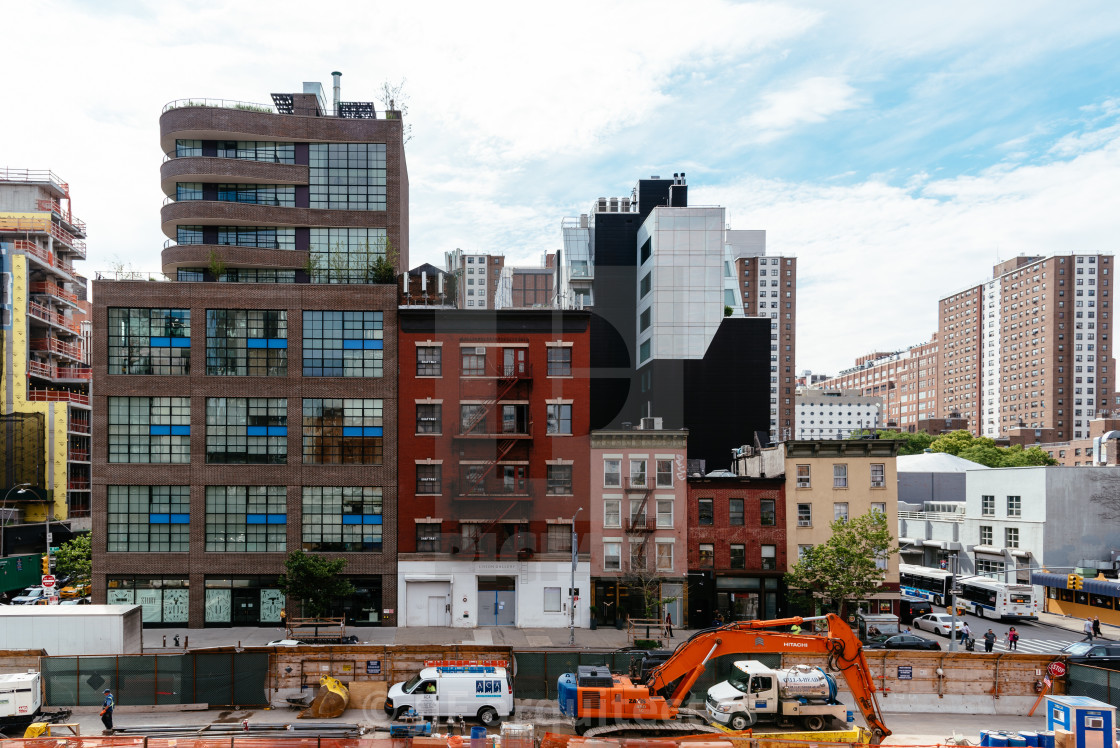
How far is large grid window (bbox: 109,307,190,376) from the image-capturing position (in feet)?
145

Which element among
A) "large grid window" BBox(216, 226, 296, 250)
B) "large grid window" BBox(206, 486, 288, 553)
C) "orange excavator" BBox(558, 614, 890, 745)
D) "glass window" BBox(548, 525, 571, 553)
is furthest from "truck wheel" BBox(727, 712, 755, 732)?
"large grid window" BBox(216, 226, 296, 250)

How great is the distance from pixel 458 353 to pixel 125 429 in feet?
67.9

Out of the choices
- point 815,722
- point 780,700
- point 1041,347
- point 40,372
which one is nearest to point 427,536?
point 780,700

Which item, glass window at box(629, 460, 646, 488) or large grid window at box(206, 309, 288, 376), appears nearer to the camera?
large grid window at box(206, 309, 288, 376)

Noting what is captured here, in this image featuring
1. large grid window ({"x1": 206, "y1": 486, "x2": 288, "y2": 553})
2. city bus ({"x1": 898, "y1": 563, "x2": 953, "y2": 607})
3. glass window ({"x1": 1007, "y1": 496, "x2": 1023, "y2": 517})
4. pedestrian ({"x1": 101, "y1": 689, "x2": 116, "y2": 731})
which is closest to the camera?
pedestrian ({"x1": 101, "y1": 689, "x2": 116, "y2": 731})

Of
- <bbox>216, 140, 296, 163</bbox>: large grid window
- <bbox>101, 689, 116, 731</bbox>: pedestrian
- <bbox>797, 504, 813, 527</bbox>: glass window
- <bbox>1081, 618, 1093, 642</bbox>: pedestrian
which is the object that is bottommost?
<bbox>1081, 618, 1093, 642</bbox>: pedestrian

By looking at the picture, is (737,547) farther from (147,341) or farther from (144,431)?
(147,341)

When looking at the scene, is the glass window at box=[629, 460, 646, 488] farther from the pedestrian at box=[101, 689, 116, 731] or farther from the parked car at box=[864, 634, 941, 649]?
the pedestrian at box=[101, 689, 116, 731]

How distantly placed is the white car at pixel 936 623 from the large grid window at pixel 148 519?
45409 mm

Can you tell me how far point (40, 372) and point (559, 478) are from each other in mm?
59579

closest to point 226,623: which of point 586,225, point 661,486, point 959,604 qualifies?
point 661,486

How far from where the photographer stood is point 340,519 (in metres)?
44.4

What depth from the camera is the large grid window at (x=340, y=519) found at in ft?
146

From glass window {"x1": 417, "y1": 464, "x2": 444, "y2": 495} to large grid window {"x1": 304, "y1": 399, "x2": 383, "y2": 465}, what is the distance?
8.89 feet
